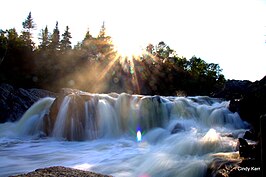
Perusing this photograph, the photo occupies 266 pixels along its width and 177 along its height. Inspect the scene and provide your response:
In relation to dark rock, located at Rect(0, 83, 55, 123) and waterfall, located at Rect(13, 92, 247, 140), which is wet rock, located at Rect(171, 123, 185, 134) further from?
dark rock, located at Rect(0, 83, 55, 123)

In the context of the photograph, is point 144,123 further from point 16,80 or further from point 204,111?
point 16,80

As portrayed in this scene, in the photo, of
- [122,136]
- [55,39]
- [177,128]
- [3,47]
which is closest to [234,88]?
[177,128]

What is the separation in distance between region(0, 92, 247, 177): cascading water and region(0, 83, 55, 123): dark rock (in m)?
3.92

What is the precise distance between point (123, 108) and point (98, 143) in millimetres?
3603

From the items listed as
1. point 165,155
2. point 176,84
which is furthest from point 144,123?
point 176,84

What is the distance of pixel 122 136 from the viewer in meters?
12.4

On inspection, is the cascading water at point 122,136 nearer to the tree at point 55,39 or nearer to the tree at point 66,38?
the tree at point 55,39

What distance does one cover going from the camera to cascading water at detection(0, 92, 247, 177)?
6770 millimetres

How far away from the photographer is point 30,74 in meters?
32.8

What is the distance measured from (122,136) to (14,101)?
11869 mm

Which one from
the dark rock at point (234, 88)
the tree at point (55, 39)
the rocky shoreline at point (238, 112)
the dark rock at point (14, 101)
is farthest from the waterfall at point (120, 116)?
the tree at point (55, 39)

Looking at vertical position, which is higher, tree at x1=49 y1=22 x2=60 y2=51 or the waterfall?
tree at x1=49 y1=22 x2=60 y2=51

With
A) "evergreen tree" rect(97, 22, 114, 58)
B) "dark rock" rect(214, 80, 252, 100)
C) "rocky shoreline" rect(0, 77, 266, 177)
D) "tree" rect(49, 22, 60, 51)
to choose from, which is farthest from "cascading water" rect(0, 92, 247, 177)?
"tree" rect(49, 22, 60, 51)

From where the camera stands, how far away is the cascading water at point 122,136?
677 centimetres
